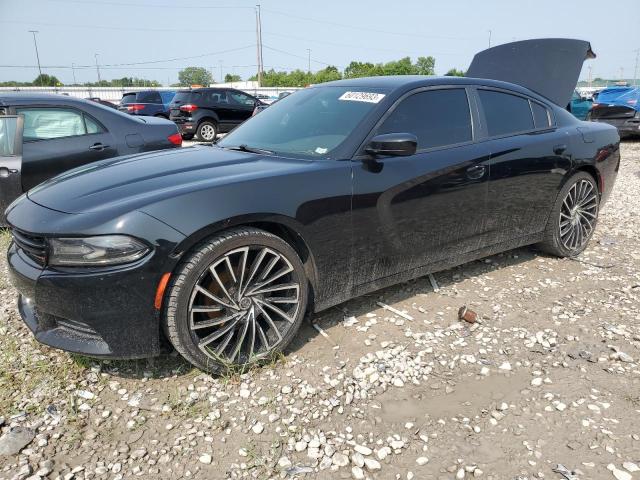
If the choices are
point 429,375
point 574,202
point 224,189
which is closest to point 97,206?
point 224,189

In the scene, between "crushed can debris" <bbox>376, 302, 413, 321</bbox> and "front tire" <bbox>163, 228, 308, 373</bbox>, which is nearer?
"front tire" <bbox>163, 228, 308, 373</bbox>

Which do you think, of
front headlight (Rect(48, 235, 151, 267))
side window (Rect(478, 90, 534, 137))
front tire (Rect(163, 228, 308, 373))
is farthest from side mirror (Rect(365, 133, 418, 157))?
front headlight (Rect(48, 235, 151, 267))

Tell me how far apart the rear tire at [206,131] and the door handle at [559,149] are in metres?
11.5

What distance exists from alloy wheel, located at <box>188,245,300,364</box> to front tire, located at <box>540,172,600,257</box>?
2.63 metres

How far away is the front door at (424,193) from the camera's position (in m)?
2.94

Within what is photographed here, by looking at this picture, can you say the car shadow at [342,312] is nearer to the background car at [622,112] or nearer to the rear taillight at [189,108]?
the background car at [622,112]

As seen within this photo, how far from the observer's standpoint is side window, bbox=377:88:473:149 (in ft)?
10.4

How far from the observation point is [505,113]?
381 centimetres

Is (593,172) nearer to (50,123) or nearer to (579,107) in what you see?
(50,123)

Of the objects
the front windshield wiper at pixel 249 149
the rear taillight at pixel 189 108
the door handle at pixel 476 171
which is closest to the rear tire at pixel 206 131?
the rear taillight at pixel 189 108

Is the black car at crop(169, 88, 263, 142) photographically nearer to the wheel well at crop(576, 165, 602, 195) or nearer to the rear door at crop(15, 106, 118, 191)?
the rear door at crop(15, 106, 118, 191)

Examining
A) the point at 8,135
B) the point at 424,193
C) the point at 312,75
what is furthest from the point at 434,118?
the point at 312,75

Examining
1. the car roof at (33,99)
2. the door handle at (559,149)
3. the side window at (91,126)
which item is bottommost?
the door handle at (559,149)

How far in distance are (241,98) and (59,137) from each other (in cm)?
1062
